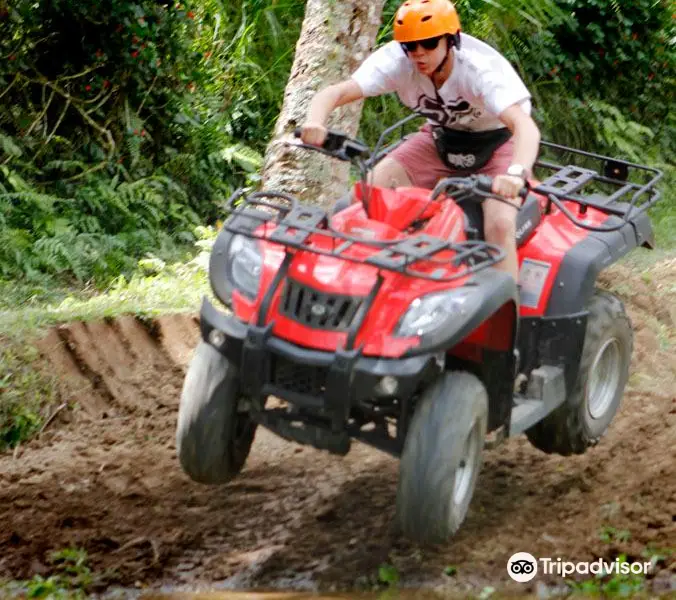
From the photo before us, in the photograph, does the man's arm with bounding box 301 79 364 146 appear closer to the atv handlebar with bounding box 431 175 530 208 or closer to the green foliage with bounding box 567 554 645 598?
the atv handlebar with bounding box 431 175 530 208

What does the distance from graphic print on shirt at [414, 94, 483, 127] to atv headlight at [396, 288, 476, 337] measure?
132cm

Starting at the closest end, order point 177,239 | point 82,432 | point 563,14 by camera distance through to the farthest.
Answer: point 82,432 < point 177,239 < point 563,14

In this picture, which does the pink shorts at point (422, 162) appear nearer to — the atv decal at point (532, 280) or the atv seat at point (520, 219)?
the atv seat at point (520, 219)

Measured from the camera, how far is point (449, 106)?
18.0 ft

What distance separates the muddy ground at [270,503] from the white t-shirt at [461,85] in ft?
5.58

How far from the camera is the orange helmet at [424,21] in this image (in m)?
5.04

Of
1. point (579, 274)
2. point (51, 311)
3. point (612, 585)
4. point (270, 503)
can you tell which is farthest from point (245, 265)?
point (51, 311)

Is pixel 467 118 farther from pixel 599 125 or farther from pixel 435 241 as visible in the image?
pixel 599 125

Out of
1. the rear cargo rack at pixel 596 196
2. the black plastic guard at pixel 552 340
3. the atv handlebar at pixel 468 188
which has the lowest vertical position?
the black plastic guard at pixel 552 340

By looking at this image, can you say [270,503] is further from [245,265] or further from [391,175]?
[391,175]

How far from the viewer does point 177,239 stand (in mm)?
10000

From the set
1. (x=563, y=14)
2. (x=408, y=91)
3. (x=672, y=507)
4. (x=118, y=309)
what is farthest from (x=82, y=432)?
(x=563, y=14)

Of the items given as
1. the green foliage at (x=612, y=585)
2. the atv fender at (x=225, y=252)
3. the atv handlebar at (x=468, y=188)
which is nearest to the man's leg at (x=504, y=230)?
the atv handlebar at (x=468, y=188)

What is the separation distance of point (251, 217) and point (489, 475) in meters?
1.81
